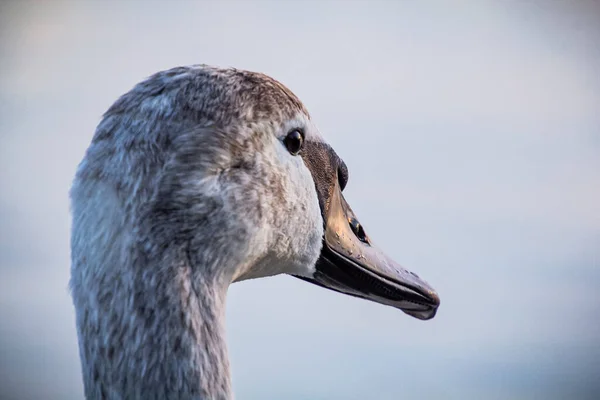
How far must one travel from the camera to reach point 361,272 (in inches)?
158

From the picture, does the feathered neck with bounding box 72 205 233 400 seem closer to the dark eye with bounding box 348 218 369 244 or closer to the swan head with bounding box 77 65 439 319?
the swan head with bounding box 77 65 439 319

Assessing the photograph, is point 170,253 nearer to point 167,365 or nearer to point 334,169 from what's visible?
point 167,365

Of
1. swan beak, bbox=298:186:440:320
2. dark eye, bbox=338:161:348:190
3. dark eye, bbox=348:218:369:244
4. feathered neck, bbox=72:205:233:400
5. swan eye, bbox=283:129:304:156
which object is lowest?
feathered neck, bbox=72:205:233:400

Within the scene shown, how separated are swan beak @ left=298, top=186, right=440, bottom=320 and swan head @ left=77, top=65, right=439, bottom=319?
13 centimetres

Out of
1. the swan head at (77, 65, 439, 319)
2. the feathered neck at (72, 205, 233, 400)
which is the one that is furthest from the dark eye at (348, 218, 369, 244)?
the feathered neck at (72, 205, 233, 400)

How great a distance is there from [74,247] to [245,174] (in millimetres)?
542

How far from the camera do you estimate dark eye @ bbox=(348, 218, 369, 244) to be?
161 inches

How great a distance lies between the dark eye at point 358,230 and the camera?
4.10m

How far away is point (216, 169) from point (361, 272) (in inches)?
38.4

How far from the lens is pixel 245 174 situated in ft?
10.9

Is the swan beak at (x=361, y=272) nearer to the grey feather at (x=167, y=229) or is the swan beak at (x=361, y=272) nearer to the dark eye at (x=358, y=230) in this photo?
the dark eye at (x=358, y=230)

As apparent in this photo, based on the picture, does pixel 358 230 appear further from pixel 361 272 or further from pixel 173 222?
pixel 173 222

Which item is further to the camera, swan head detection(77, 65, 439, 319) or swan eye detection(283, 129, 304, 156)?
swan eye detection(283, 129, 304, 156)

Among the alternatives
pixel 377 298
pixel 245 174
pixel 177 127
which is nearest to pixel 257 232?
pixel 245 174
